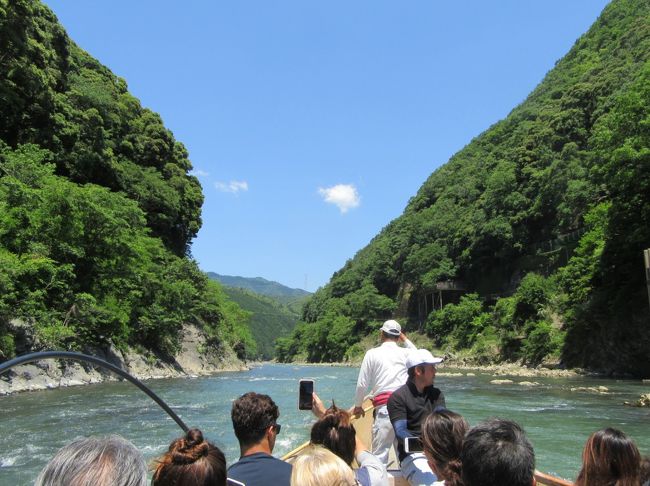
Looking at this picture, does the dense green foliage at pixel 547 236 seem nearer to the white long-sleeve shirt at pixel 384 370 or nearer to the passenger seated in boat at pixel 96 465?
the white long-sleeve shirt at pixel 384 370

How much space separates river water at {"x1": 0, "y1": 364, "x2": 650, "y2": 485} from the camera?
8.95 m

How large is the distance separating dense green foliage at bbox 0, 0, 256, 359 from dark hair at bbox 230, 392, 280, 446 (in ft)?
57.9

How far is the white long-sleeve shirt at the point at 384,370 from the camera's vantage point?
15.0ft

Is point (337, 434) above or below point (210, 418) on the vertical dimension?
above

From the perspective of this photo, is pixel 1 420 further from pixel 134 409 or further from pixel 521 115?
pixel 521 115

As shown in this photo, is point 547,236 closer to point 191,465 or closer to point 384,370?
point 384,370

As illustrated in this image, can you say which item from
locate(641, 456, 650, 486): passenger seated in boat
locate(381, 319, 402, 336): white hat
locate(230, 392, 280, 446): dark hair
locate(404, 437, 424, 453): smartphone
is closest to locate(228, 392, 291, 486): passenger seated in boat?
locate(230, 392, 280, 446): dark hair

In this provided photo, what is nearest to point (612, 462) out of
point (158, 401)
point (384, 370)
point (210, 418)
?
point (158, 401)

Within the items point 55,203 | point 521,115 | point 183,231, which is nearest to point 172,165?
point 183,231

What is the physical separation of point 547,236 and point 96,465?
2251 inches

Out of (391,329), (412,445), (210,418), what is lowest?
(210,418)

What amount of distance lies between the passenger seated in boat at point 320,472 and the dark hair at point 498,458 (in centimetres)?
48

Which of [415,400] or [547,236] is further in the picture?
[547,236]

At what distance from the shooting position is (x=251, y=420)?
2.70 metres
